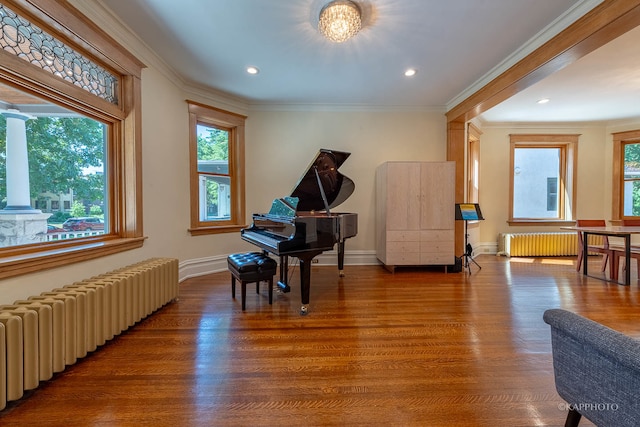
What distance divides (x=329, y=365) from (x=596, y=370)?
1391 millimetres

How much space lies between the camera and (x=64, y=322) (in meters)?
1.67

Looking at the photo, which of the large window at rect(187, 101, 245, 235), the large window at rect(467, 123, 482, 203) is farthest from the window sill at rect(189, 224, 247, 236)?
the large window at rect(467, 123, 482, 203)

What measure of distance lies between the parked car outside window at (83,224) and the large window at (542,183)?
7.28 m

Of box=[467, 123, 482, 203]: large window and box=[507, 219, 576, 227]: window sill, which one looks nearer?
box=[467, 123, 482, 203]: large window

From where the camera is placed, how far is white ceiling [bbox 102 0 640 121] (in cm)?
228

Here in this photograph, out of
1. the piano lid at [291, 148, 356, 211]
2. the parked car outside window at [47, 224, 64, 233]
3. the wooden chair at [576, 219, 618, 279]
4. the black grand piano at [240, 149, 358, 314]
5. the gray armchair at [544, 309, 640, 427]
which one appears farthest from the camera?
the wooden chair at [576, 219, 618, 279]

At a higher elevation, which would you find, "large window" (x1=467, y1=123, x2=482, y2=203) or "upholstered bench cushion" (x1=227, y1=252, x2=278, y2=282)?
"large window" (x1=467, y1=123, x2=482, y2=203)

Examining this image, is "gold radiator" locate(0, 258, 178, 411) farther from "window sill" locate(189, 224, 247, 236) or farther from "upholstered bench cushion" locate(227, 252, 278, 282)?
"window sill" locate(189, 224, 247, 236)

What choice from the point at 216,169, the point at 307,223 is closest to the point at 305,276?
the point at 307,223

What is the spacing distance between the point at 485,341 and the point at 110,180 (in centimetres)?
389

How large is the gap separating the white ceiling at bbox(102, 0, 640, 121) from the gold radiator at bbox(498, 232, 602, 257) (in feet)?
8.59

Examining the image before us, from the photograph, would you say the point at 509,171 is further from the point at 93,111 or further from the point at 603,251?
the point at 93,111

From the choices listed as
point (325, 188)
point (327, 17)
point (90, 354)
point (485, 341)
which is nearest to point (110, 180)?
point (90, 354)

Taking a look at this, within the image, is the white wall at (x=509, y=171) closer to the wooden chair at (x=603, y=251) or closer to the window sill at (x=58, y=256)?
the wooden chair at (x=603, y=251)
